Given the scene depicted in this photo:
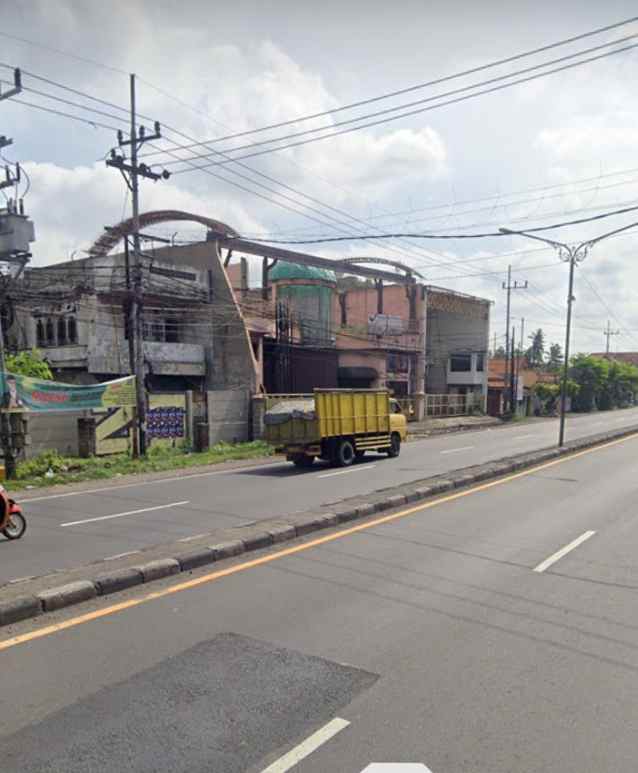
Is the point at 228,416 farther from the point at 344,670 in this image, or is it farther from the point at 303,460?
the point at 344,670

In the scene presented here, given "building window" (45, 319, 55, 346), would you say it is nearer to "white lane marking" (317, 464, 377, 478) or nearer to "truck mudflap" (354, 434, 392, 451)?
"truck mudflap" (354, 434, 392, 451)

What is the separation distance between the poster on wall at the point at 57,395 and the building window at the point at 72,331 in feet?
34.8

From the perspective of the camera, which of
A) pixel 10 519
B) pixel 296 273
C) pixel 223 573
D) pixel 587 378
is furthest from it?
pixel 587 378

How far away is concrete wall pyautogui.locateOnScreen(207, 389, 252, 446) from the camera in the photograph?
25.2m

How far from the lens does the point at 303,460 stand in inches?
738

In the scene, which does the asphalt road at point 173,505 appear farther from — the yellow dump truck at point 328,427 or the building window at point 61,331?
the building window at point 61,331

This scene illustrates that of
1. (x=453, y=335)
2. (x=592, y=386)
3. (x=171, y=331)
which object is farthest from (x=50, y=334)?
(x=592, y=386)

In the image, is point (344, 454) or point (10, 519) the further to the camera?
point (344, 454)

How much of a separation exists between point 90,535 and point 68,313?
931 inches

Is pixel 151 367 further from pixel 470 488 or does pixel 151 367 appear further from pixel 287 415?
pixel 470 488

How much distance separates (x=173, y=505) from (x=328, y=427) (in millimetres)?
7174

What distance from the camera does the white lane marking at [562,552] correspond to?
7230 mm

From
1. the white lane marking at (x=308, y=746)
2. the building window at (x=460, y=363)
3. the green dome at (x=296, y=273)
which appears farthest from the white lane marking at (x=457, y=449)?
the building window at (x=460, y=363)

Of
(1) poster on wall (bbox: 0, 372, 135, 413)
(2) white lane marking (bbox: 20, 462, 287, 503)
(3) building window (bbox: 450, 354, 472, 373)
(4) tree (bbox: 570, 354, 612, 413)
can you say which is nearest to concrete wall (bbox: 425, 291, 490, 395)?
(3) building window (bbox: 450, 354, 472, 373)
